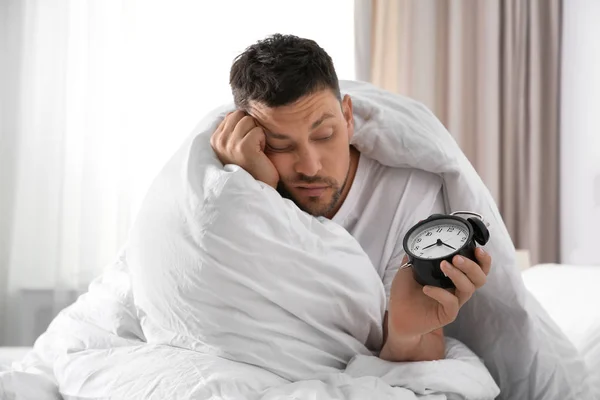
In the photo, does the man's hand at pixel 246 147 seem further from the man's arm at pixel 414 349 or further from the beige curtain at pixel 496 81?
the beige curtain at pixel 496 81

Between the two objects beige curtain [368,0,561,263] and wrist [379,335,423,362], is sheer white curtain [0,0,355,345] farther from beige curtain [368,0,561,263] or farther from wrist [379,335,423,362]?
wrist [379,335,423,362]

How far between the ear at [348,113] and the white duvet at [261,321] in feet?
0.49

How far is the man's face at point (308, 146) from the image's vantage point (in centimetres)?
140

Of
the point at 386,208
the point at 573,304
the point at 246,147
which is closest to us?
the point at 246,147

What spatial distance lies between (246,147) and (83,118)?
6.57 feet

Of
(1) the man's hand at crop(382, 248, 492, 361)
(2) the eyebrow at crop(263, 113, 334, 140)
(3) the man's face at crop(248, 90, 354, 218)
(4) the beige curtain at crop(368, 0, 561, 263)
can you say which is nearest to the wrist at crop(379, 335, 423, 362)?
(1) the man's hand at crop(382, 248, 492, 361)

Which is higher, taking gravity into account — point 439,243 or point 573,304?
point 439,243

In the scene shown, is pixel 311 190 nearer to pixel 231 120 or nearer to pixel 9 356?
pixel 231 120

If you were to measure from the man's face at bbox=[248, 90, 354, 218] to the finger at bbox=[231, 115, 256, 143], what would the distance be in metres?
0.02

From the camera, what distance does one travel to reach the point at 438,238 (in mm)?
1107

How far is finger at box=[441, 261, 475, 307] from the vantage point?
Answer: 1052 millimetres

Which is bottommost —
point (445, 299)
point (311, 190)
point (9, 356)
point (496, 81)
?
point (9, 356)

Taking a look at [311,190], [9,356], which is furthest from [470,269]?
[9,356]

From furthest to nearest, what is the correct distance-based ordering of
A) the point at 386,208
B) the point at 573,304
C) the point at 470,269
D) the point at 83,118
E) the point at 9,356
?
the point at 83,118, the point at 573,304, the point at 9,356, the point at 386,208, the point at 470,269
